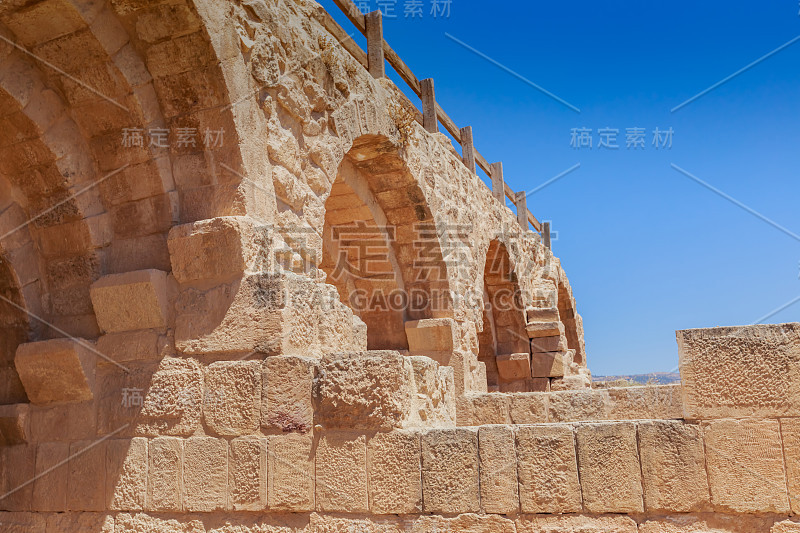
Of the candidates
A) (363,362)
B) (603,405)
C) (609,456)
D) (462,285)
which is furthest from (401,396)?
(462,285)

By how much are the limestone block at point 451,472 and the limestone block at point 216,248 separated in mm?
1352

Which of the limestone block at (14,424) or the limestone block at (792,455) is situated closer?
the limestone block at (792,455)

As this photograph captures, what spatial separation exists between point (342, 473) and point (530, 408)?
3.07 metres

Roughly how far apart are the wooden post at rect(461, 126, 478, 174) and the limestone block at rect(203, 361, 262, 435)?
6.10 metres

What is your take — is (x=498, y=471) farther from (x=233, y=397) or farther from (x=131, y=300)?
(x=131, y=300)

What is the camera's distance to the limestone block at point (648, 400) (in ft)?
18.8

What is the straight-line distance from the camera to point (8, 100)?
3.46 meters

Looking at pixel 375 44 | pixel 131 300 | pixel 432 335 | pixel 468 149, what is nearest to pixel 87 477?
pixel 131 300

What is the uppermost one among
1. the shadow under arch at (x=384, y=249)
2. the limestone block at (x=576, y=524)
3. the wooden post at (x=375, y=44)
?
the wooden post at (x=375, y=44)

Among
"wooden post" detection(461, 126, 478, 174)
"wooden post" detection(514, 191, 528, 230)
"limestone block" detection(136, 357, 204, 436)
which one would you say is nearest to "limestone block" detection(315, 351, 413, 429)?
"limestone block" detection(136, 357, 204, 436)

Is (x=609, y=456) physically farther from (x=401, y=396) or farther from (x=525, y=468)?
(x=401, y=396)

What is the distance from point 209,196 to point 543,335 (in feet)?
25.4

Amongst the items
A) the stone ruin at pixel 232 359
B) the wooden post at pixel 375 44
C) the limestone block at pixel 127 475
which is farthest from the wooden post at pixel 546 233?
the limestone block at pixel 127 475

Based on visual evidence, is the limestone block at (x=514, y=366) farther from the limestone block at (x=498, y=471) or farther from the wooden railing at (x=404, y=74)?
the limestone block at (x=498, y=471)
